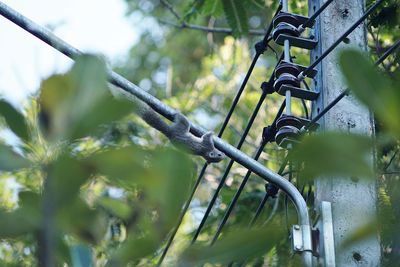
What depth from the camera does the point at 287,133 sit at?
2.66m

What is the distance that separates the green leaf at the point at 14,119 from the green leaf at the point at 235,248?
0.80 ft

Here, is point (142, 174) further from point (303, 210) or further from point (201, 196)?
point (201, 196)

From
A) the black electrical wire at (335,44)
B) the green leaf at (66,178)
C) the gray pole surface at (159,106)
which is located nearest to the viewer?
the green leaf at (66,178)

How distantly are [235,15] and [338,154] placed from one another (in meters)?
3.32

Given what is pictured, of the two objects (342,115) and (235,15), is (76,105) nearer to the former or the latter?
(342,115)

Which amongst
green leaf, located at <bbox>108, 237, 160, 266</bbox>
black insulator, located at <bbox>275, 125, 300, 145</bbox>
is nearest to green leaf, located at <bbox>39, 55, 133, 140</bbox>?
green leaf, located at <bbox>108, 237, 160, 266</bbox>

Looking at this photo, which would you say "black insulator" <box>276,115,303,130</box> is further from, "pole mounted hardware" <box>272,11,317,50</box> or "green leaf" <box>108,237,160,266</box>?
"green leaf" <box>108,237,160,266</box>

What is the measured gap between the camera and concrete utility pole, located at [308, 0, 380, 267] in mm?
2334

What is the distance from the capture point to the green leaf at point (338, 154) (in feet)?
2.98

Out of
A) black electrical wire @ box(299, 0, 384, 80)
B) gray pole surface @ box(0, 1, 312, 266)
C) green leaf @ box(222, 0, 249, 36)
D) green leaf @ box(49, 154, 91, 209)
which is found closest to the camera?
green leaf @ box(49, 154, 91, 209)

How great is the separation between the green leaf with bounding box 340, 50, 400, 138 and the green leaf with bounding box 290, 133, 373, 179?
0.14ft

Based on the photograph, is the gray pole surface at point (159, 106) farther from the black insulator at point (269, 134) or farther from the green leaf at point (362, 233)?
the green leaf at point (362, 233)

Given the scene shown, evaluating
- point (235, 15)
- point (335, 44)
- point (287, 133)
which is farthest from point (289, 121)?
point (235, 15)

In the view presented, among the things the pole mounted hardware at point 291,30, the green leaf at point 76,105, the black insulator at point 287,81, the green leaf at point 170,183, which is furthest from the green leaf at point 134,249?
the pole mounted hardware at point 291,30
